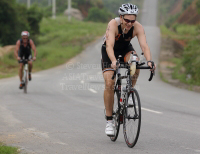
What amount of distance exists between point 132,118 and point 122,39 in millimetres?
1370

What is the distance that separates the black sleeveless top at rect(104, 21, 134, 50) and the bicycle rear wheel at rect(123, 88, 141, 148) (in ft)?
3.25

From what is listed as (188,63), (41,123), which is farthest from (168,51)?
(41,123)

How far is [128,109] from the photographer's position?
620 centimetres

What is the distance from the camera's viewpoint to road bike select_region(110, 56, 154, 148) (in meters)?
5.95

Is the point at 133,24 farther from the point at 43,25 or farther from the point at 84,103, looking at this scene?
the point at 43,25

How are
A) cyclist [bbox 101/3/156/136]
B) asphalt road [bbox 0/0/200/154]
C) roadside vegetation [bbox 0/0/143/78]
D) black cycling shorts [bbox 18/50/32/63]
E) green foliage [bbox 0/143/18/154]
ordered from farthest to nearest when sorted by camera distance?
roadside vegetation [bbox 0/0/143/78] → black cycling shorts [bbox 18/50/32/63] → cyclist [bbox 101/3/156/136] → asphalt road [bbox 0/0/200/154] → green foliage [bbox 0/143/18/154]

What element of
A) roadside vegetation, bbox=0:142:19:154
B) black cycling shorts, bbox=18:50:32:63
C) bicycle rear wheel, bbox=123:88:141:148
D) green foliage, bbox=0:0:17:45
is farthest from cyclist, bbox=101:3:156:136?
green foliage, bbox=0:0:17:45

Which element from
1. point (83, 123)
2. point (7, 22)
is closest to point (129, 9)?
point (83, 123)

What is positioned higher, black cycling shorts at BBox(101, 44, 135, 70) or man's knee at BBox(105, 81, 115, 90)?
black cycling shorts at BBox(101, 44, 135, 70)

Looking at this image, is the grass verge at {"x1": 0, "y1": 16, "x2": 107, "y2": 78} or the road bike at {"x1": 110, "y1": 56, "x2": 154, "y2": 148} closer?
the road bike at {"x1": 110, "y1": 56, "x2": 154, "y2": 148}

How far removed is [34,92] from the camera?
14930 millimetres

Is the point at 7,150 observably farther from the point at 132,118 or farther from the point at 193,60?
the point at 193,60

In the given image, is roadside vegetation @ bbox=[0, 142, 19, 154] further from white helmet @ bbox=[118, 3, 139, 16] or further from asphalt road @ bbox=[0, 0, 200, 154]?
A: white helmet @ bbox=[118, 3, 139, 16]

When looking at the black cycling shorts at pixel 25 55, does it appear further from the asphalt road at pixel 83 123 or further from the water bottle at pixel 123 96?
the water bottle at pixel 123 96
